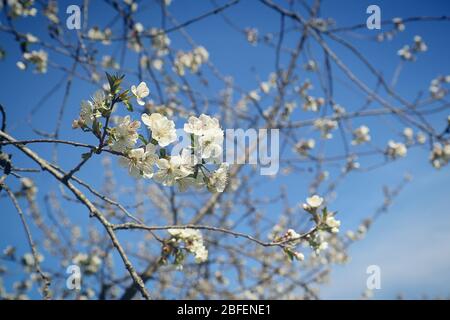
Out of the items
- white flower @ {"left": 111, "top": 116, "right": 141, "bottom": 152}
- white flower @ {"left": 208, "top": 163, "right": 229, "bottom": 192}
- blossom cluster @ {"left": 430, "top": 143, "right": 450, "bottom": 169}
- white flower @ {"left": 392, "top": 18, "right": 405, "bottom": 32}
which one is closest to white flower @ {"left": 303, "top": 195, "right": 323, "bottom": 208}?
white flower @ {"left": 208, "top": 163, "right": 229, "bottom": 192}

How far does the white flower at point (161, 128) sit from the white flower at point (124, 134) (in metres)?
0.06

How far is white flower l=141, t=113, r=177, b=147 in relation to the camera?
1363 mm

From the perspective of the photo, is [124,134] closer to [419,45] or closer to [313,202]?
[313,202]

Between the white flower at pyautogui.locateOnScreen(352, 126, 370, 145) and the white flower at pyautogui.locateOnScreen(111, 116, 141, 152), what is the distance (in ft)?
13.4

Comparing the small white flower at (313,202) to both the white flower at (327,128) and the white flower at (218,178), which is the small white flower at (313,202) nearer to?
the white flower at (218,178)

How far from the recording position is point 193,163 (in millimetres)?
1402

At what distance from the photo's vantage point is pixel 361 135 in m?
4.72

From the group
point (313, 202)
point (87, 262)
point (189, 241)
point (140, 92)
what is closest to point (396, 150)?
point (313, 202)

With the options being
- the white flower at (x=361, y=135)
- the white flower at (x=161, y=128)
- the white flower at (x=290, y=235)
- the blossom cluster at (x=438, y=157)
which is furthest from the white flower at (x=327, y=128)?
the white flower at (x=161, y=128)

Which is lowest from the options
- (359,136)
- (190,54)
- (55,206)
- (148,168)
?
(148,168)
